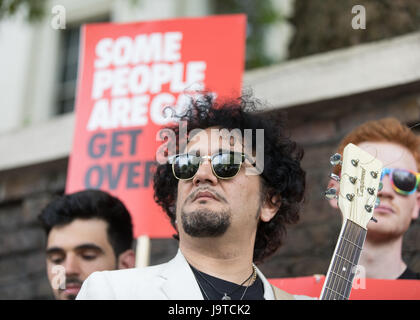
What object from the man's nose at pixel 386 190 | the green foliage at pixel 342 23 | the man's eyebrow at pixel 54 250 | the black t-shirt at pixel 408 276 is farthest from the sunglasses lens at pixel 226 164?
the green foliage at pixel 342 23

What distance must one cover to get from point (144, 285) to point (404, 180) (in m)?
1.16

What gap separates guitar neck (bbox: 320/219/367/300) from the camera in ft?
6.35

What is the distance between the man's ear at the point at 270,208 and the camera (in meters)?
2.45

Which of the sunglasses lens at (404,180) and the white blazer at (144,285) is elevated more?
the sunglasses lens at (404,180)

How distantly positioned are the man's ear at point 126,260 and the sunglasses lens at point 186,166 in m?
0.81

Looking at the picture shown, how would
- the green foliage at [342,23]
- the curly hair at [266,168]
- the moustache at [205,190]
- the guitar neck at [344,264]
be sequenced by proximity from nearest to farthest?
the guitar neck at [344,264] → the moustache at [205,190] → the curly hair at [266,168] → the green foliage at [342,23]

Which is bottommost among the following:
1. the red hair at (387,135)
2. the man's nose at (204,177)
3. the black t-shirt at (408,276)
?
the black t-shirt at (408,276)

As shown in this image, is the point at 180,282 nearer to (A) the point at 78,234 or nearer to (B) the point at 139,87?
(A) the point at 78,234

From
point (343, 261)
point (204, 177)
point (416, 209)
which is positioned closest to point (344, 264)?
point (343, 261)

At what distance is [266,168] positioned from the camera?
2494 millimetres

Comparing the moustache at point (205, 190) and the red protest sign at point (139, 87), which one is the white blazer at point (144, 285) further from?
the red protest sign at point (139, 87)

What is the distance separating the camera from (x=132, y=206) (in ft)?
10.6

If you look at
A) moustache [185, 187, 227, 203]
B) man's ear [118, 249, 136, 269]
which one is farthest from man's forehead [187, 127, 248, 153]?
man's ear [118, 249, 136, 269]
